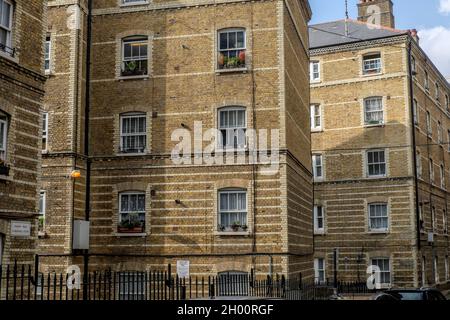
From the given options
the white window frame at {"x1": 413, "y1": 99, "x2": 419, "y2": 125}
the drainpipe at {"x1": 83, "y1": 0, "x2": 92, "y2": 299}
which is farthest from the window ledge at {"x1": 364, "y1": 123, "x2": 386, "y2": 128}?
the drainpipe at {"x1": 83, "y1": 0, "x2": 92, "y2": 299}

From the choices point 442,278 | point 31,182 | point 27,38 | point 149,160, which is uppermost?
point 27,38

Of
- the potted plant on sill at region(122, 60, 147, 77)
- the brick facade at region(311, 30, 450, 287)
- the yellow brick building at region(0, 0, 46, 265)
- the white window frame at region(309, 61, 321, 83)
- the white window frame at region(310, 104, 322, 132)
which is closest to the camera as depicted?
the yellow brick building at region(0, 0, 46, 265)

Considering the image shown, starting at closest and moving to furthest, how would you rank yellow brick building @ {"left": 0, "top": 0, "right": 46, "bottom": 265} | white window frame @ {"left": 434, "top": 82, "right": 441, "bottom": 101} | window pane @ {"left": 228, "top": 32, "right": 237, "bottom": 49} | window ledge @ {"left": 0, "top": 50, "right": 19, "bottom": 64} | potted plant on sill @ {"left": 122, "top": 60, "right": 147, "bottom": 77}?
window ledge @ {"left": 0, "top": 50, "right": 19, "bottom": 64} < yellow brick building @ {"left": 0, "top": 0, "right": 46, "bottom": 265} < window pane @ {"left": 228, "top": 32, "right": 237, "bottom": 49} < potted plant on sill @ {"left": 122, "top": 60, "right": 147, "bottom": 77} < white window frame @ {"left": 434, "top": 82, "right": 441, "bottom": 101}

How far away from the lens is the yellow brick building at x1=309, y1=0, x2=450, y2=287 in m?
40.2

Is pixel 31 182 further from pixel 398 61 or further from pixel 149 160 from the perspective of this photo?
pixel 398 61

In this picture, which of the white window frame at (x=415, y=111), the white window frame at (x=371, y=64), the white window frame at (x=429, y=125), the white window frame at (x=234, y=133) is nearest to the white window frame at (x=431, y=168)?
the white window frame at (x=429, y=125)

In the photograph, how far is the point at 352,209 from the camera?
41469 millimetres

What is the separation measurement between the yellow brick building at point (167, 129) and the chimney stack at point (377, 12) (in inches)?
815

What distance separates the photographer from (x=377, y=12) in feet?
157

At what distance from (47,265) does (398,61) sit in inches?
1061

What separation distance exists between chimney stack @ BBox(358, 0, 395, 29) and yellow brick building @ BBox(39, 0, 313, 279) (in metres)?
20.7

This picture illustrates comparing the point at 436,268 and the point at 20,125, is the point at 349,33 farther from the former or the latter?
the point at 20,125

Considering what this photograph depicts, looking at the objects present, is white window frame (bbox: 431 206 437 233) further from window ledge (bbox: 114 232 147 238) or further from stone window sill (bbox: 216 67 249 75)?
window ledge (bbox: 114 232 147 238)
